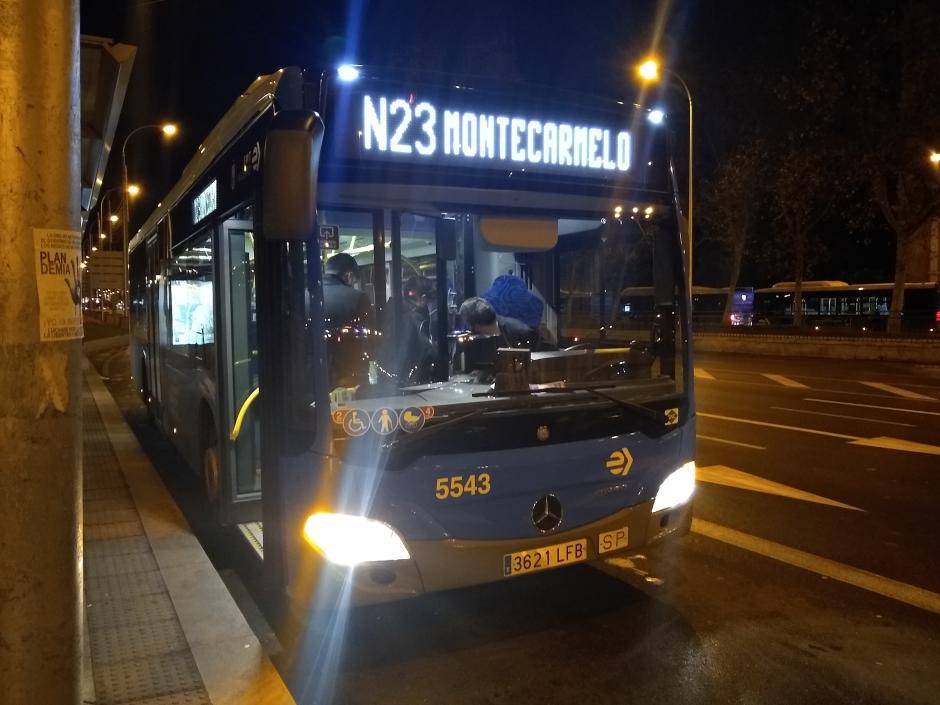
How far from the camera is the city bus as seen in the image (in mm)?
3922

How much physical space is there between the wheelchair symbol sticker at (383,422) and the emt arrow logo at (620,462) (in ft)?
4.28

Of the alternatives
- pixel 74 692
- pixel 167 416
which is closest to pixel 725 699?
pixel 74 692

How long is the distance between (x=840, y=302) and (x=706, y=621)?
41.4 meters

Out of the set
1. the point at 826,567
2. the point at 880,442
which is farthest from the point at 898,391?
the point at 826,567

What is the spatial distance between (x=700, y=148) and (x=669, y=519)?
96.6 ft

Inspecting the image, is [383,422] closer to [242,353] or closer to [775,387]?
[242,353]

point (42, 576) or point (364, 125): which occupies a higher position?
point (364, 125)

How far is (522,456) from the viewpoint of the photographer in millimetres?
4207

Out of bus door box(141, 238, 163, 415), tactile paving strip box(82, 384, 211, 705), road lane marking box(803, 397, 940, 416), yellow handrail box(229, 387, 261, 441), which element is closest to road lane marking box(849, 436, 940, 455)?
road lane marking box(803, 397, 940, 416)

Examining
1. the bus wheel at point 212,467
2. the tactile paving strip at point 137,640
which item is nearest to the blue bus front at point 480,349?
the tactile paving strip at point 137,640

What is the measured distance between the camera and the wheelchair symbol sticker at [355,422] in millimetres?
3918

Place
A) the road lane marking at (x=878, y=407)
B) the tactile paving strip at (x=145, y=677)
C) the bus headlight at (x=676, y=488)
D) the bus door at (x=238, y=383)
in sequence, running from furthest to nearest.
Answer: the road lane marking at (x=878, y=407) < the bus door at (x=238, y=383) < the bus headlight at (x=676, y=488) < the tactile paving strip at (x=145, y=677)

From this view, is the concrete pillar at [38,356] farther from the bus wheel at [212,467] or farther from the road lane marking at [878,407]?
the road lane marking at [878,407]

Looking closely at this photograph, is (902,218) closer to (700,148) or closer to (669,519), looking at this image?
(700,148)
